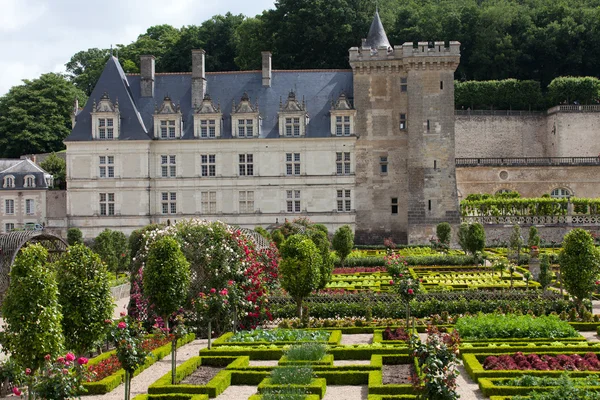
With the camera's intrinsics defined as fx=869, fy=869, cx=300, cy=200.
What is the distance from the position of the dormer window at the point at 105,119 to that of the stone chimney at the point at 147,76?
7.29 feet

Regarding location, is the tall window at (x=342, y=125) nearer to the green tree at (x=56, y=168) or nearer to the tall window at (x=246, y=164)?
the tall window at (x=246, y=164)

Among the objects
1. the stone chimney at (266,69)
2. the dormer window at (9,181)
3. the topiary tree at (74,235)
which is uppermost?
the stone chimney at (266,69)

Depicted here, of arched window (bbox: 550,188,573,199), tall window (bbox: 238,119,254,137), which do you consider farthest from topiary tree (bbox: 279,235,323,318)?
arched window (bbox: 550,188,573,199)

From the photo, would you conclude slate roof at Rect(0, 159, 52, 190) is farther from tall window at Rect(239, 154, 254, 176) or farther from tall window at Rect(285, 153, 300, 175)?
tall window at Rect(285, 153, 300, 175)

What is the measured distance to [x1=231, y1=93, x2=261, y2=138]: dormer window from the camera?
144 ft

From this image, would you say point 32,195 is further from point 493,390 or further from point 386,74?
point 493,390

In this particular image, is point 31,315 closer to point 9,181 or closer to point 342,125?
point 342,125

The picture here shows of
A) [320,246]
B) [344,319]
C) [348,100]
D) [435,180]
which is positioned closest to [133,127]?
[348,100]

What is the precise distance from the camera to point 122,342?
13.9m

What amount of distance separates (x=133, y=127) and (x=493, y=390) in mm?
33084

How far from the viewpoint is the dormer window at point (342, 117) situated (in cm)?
4400

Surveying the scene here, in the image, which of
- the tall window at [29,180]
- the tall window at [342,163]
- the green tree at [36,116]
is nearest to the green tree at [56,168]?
the tall window at [29,180]

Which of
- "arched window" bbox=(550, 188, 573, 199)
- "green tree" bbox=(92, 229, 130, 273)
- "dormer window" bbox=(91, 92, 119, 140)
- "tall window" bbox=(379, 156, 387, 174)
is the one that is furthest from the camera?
"arched window" bbox=(550, 188, 573, 199)

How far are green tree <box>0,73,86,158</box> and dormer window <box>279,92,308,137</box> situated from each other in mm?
26940
